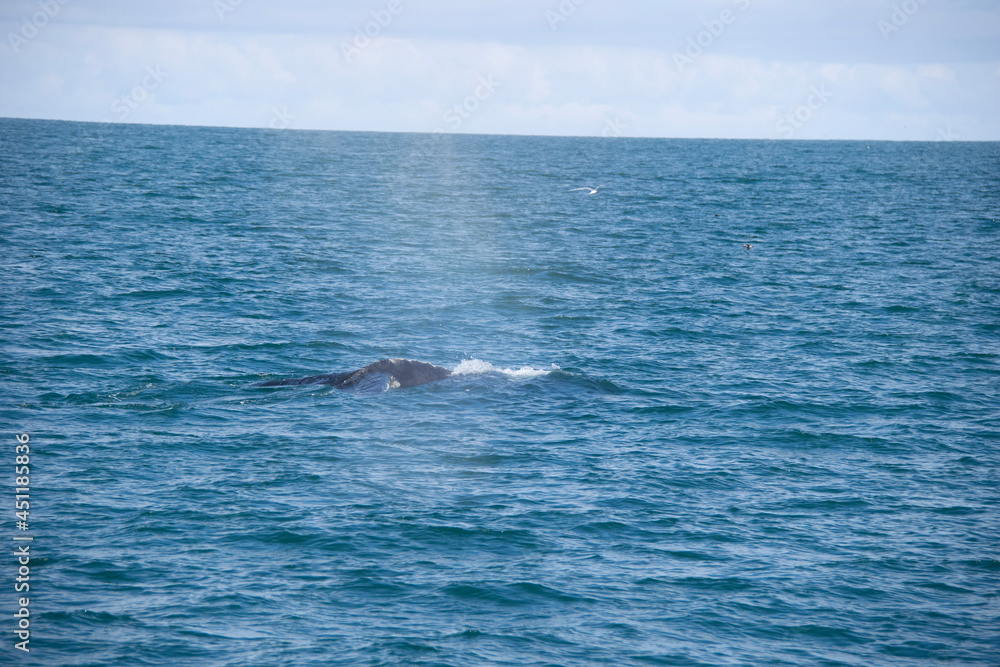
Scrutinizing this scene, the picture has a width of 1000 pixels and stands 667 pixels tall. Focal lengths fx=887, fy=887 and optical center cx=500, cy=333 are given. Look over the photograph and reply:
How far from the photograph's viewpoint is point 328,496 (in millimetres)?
19562

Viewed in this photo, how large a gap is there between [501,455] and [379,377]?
642 centimetres

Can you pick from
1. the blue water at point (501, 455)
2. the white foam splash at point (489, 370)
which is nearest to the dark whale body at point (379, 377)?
the blue water at point (501, 455)

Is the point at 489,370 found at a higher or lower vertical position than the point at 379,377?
higher

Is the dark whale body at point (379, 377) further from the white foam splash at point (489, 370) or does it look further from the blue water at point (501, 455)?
the white foam splash at point (489, 370)

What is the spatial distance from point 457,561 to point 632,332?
20.2m

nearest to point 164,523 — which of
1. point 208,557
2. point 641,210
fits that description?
point 208,557

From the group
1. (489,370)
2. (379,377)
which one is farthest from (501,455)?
(489,370)

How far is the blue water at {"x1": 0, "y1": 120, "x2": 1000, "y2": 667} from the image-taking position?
1488 centimetres

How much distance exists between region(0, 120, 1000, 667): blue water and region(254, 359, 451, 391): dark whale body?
530 millimetres

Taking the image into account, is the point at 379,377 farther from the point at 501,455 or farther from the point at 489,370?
the point at 501,455

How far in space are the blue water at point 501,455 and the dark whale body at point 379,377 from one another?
1.74ft

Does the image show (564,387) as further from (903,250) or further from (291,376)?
(903,250)

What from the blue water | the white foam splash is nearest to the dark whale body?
the blue water

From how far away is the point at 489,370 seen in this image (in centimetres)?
2889
